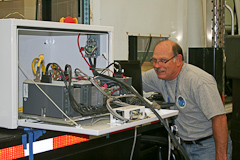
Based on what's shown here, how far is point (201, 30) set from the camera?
3.75 meters

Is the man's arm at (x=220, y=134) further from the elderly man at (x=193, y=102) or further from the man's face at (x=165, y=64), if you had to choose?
the man's face at (x=165, y=64)

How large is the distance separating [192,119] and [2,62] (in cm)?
129

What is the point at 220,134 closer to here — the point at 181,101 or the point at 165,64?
the point at 181,101

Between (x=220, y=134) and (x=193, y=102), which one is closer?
(x=220, y=134)

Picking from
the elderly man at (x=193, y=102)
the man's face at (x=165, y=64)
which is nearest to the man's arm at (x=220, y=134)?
the elderly man at (x=193, y=102)

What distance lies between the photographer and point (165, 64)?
85.1 inches

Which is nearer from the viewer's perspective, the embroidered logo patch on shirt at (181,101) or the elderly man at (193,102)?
the elderly man at (193,102)

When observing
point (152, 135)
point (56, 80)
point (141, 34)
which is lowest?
point (152, 135)

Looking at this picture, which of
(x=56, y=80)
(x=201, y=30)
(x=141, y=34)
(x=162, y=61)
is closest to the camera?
(x=56, y=80)

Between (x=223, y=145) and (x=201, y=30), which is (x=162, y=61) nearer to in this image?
(x=223, y=145)

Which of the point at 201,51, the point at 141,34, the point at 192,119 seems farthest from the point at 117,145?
the point at 201,51

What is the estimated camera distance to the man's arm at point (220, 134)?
2.02 metres

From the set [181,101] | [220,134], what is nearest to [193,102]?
[181,101]

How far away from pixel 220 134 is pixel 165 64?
1.82ft
